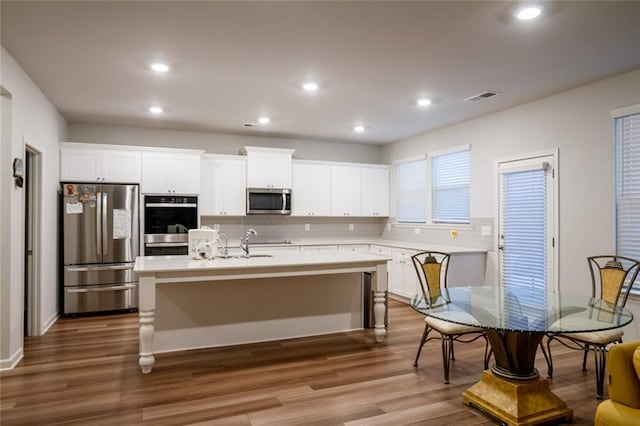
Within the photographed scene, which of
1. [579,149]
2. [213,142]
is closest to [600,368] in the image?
[579,149]

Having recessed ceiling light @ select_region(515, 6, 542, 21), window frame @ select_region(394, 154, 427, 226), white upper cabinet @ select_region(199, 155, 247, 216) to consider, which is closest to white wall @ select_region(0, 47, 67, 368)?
white upper cabinet @ select_region(199, 155, 247, 216)

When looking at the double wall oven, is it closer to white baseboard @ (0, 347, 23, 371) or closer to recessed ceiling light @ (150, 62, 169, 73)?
white baseboard @ (0, 347, 23, 371)

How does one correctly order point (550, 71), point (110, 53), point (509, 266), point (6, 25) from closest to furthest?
1. point (6, 25)
2. point (110, 53)
3. point (550, 71)
4. point (509, 266)

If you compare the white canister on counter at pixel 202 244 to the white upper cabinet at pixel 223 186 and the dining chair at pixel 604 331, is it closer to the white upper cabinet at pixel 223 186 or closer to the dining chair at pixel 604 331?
the white upper cabinet at pixel 223 186

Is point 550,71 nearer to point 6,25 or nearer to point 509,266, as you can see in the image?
point 509,266

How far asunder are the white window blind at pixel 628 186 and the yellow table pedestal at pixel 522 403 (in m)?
2.05

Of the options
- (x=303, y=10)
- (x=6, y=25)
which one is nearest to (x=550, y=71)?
(x=303, y=10)

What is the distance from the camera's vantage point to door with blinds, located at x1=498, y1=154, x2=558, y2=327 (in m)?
4.56

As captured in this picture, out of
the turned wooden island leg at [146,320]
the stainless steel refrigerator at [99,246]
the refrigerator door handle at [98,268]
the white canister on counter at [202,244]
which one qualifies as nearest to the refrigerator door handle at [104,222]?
the stainless steel refrigerator at [99,246]

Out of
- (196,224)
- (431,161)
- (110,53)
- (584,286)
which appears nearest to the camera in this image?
(110,53)

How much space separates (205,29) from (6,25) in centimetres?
145

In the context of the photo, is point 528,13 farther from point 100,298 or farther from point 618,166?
point 100,298

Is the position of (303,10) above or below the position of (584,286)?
above

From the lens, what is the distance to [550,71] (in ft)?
12.5
